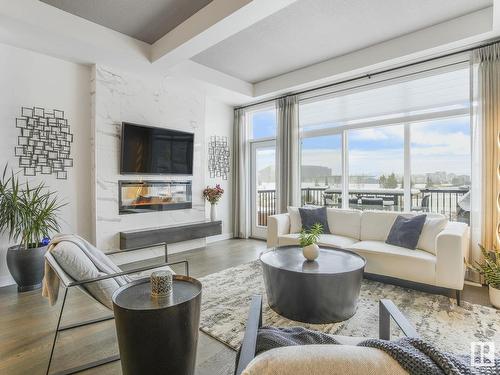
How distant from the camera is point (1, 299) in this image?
284cm

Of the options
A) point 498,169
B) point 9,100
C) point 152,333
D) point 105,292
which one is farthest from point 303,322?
point 9,100

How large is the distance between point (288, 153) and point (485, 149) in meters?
2.76

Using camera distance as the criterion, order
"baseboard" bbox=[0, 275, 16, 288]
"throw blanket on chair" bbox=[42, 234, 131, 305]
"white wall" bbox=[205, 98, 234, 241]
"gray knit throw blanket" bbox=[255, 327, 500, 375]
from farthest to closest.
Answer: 1. "white wall" bbox=[205, 98, 234, 241]
2. "baseboard" bbox=[0, 275, 16, 288]
3. "throw blanket on chair" bbox=[42, 234, 131, 305]
4. "gray knit throw blanket" bbox=[255, 327, 500, 375]

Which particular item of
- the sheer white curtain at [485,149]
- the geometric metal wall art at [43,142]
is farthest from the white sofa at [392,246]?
the geometric metal wall art at [43,142]

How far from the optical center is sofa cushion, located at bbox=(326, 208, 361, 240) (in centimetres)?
388

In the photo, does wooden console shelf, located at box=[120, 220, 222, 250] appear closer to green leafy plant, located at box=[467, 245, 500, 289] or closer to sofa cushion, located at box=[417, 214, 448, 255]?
sofa cushion, located at box=[417, 214, 448, 255]

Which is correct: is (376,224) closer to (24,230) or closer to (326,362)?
(326,362)

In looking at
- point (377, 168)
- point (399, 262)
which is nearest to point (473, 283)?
point (399, 262)

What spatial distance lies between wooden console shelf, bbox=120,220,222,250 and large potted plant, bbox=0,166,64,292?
949mm

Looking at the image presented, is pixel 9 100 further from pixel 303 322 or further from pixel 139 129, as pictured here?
pixel 303 322

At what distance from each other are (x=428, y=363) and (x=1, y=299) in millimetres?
3797

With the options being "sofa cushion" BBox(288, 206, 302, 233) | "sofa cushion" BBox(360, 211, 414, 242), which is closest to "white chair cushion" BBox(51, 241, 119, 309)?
"sofa cushion" BBox(288, 206, 302, 233)

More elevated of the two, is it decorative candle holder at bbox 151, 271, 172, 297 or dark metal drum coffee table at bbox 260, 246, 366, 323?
decorative candle holder at bbox 151, 271, 172, 297

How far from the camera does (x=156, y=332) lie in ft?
4.51
